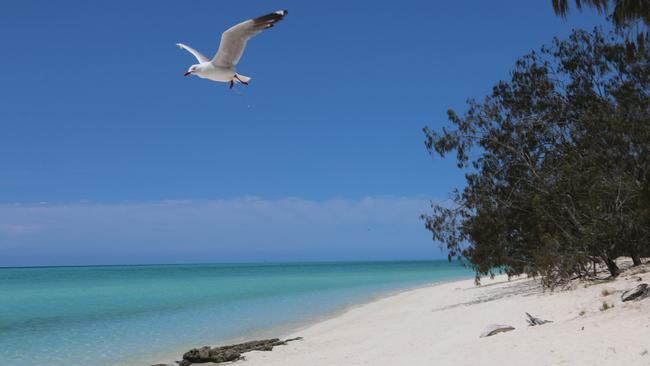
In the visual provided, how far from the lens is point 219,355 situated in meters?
13.6

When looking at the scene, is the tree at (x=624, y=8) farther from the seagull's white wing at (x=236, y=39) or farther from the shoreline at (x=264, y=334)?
the shoreline at (x=264, y=334)

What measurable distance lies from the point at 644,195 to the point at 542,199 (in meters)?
6.04

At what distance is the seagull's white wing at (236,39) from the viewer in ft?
23.3

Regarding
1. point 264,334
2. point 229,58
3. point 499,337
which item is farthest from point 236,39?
point 264,334

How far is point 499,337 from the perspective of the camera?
32.5ft

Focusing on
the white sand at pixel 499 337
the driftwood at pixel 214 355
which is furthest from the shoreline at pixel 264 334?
the driftwood at pixel 214 355

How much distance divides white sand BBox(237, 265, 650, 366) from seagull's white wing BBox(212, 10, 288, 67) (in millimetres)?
5196

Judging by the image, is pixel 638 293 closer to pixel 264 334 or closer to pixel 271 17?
pixel 271 17

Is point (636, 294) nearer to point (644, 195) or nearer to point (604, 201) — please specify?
point (644, 195)

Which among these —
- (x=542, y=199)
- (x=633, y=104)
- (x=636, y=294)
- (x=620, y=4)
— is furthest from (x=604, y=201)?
(x=620, y=4)

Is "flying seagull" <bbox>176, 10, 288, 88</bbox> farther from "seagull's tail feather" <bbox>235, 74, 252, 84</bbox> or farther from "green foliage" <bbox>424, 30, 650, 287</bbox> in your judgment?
"green foliage" <bbox>424, 30, 650, 287</bbox>

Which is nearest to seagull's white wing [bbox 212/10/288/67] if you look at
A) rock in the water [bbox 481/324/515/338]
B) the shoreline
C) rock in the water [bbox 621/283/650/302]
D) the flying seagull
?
the flying seagull

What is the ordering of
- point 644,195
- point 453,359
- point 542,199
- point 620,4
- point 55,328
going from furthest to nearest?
point 55,328 < point 542,199 < point 644,195 < point 620,4 < point 453,359

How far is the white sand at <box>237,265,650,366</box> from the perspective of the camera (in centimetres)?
822
